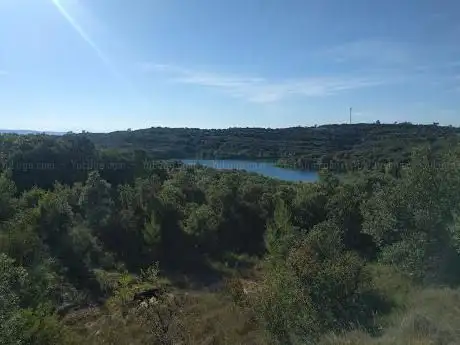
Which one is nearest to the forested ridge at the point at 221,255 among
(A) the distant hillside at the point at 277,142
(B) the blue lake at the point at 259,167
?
(B) the blue lake at the point at 259,167

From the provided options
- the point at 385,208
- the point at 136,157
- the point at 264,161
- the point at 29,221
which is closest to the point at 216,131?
the point at 264,161

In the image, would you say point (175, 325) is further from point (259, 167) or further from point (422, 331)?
point (259, 167)

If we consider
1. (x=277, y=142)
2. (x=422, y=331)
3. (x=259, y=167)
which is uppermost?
(x=277, y=142)

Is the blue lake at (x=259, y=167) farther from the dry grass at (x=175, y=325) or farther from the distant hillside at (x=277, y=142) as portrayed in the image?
the dry grass at (x=175, y=325)

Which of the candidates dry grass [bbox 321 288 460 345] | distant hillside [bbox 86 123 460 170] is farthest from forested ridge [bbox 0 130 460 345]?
distant hillside [bbox 86 123 460 170]

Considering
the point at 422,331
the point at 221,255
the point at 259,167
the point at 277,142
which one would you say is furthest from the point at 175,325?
the point at 277,142

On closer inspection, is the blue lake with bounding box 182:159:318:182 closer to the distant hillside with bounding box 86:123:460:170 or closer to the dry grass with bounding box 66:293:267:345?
the distant hillside with bounding box 86:123:460:170
